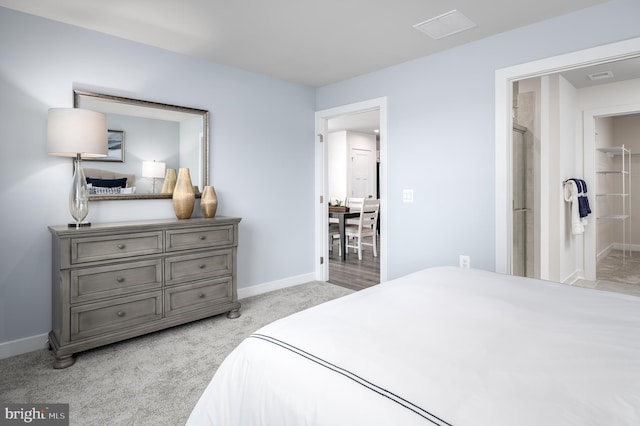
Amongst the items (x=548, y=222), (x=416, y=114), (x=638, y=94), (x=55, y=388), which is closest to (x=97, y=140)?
(x=55, y=388)

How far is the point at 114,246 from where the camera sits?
8.37 feet

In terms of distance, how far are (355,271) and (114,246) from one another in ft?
10.8

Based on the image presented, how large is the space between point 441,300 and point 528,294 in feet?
1.42

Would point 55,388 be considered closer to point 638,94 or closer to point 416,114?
point 416,114

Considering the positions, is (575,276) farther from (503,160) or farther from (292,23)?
(292,23)

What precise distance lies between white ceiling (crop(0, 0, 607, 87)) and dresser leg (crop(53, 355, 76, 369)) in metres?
Answer: 2.36

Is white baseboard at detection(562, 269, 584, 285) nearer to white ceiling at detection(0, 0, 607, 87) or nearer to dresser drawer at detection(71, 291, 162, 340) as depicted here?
white ceiling at detection(0, 0, 607, 87)

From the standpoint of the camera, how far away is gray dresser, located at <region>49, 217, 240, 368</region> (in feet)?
7.77

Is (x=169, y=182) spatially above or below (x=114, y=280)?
above

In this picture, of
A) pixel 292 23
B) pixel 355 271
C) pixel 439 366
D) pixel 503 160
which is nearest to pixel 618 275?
pixel 503 160

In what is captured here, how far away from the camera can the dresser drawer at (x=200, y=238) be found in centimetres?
284

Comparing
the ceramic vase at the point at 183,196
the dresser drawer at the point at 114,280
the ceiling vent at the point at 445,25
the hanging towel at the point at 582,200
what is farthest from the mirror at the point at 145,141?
the hanging towel at the point at 582,200

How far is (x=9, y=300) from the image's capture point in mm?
2521

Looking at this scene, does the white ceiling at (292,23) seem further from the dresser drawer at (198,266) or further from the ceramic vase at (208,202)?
the dresser drawer at (198,266)
